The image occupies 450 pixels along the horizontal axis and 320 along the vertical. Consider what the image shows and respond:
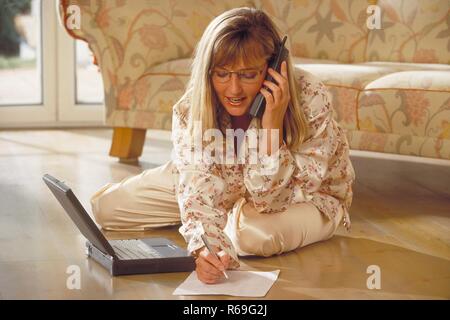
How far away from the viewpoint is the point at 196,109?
85.3 inches

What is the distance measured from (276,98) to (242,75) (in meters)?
0.10

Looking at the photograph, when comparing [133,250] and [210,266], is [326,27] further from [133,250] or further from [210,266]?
[210,266]

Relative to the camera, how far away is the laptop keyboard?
209 centimetres

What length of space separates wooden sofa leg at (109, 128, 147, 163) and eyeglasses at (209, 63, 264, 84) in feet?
4.35

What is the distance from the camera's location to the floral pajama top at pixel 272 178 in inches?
81.5

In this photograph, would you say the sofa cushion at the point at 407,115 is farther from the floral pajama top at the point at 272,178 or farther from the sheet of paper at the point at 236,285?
the sheet of paper at the point at 236,285

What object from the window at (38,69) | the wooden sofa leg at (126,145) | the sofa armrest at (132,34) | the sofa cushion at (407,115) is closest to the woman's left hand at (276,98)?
the sofa cushion at (407,115)

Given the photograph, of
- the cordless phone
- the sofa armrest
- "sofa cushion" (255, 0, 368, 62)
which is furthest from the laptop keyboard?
"sofa cushion" (255, 0, 368, 62)

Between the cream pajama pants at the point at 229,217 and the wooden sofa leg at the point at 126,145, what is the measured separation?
2.83ft

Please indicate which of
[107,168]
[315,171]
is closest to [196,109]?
[315,171]

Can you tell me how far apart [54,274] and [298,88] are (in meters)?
0.75

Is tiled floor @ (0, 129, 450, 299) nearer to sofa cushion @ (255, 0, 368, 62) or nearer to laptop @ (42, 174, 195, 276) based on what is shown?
laptop @ (42, 174, 195, 276)

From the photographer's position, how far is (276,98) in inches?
82.0

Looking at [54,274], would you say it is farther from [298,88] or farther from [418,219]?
[418,219]
